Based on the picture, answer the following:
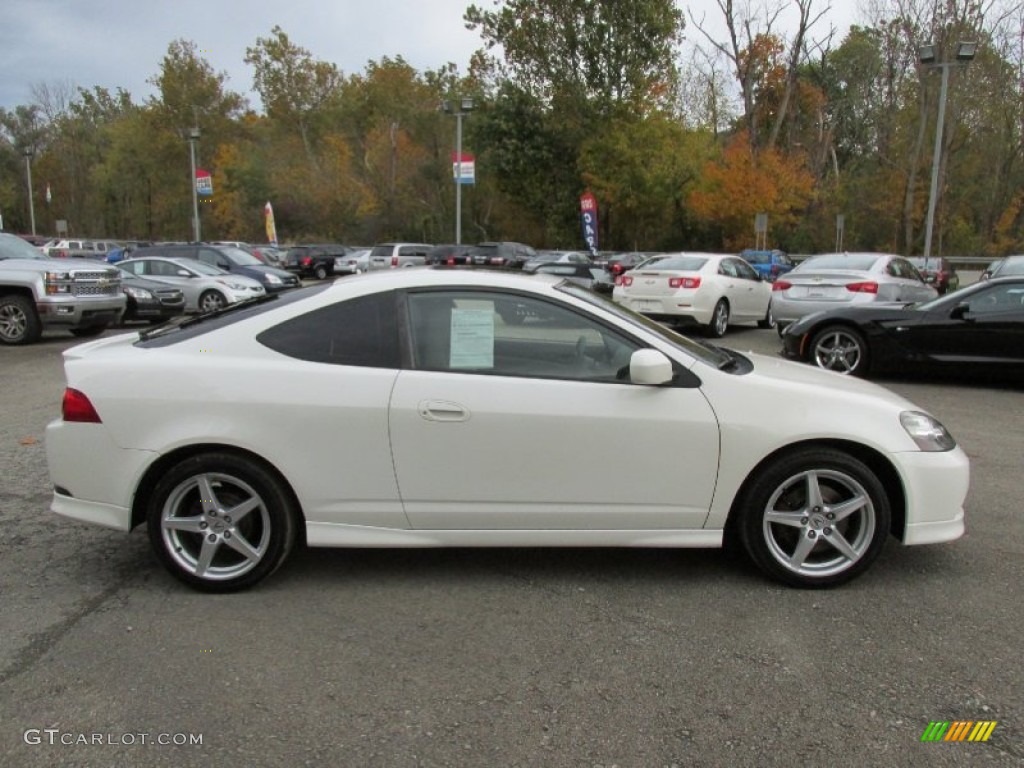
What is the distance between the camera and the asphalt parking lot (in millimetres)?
2633

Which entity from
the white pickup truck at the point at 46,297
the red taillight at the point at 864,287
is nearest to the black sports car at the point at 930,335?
the red taillight at the point at 864,287

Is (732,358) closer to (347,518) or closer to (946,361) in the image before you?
(347,518)

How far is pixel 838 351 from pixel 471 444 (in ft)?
24.0

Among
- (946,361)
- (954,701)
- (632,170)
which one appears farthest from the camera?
(632,170)

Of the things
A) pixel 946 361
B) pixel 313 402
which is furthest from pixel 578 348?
pixel 946 361

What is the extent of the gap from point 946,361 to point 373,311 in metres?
7.56

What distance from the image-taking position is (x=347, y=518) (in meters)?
3.69

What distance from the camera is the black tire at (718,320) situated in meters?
13.4

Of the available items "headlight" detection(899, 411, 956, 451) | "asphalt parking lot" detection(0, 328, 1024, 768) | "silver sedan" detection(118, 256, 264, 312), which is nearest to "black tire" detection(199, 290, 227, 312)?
"silver sedan" detection(118, 256, 264, 312)

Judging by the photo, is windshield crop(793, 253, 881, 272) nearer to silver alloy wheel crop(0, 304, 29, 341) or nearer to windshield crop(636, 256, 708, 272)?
windshield crop(636, 256, 708, 272)

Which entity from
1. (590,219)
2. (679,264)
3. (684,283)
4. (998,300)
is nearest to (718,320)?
(684,283)

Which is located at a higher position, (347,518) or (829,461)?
(829,461)

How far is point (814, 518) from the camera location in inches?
146

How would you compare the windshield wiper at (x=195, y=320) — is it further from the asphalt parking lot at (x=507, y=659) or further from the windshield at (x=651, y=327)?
the windshield at (x=651, y=327)
